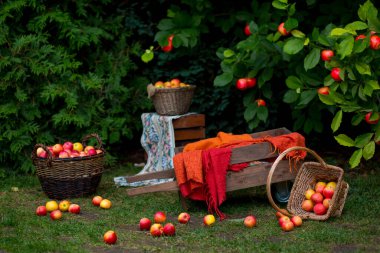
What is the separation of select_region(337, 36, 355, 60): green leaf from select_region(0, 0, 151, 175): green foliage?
8.53 feet

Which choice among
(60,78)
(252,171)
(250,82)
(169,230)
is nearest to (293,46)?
(250,82)

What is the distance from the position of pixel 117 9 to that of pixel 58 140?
1.53 m

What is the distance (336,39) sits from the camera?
511 cm

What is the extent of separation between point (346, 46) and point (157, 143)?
235cm

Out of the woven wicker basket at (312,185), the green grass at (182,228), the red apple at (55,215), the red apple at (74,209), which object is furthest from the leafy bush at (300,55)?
the red apple at (55,215)

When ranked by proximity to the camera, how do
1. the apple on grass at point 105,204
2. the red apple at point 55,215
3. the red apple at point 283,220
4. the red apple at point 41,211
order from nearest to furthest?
the red apple at point 283,220, the red apple at point 55,215, the red apple at point 41,211, the apple on grass at point 105,204

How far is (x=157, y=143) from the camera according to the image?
21.4 ft

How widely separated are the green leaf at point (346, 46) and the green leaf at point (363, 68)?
0.18m

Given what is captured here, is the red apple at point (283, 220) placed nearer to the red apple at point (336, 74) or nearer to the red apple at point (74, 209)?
the red apple at point (336, 74)

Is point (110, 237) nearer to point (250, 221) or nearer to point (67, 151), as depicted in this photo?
point (250, 221)

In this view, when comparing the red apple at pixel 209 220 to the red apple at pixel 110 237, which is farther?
the red apple at pixel 209 220

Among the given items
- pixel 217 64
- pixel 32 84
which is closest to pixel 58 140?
pixel 32 84

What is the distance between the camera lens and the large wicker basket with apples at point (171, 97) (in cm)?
631

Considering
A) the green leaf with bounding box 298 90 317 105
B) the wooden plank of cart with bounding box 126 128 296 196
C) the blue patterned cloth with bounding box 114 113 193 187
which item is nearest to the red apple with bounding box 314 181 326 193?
the wooden plank of cart with bounding box 126 128 296 196
